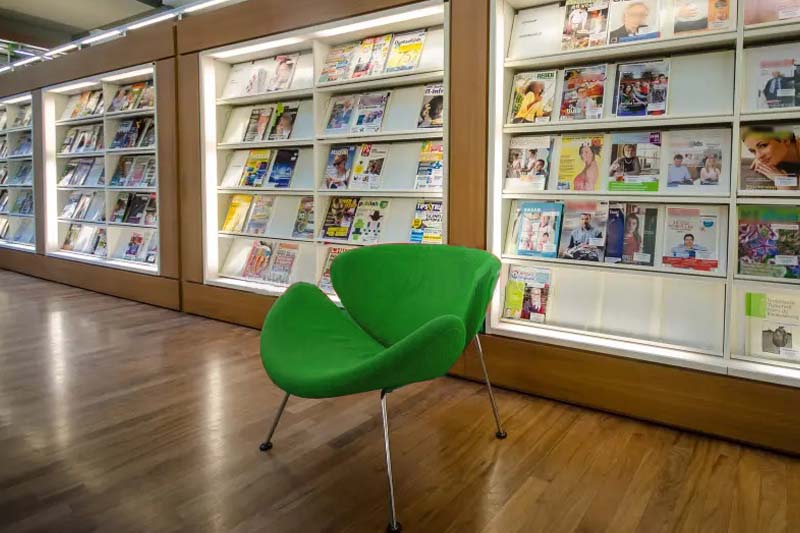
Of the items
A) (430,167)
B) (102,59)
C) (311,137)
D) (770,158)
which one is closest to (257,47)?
(311,137)

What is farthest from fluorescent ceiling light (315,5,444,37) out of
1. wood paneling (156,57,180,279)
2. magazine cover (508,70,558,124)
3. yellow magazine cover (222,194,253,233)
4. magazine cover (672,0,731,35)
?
wood paneling (156,57,180,279)

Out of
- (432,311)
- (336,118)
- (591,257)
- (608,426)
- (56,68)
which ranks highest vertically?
(56,68)

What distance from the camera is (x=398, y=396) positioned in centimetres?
284

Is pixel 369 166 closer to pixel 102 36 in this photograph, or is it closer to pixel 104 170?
pixel 102 36

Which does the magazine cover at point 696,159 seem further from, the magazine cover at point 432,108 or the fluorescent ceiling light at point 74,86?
the fluorescent ceiling light at point 74,86

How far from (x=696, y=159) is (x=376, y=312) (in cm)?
164

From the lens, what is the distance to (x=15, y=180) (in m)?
6.91

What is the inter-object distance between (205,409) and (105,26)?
7150mm

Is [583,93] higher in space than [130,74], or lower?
lower

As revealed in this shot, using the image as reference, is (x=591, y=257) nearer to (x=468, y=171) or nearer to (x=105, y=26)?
(x=468, y=171)

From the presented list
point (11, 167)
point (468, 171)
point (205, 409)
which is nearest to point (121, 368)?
point (205, 409)

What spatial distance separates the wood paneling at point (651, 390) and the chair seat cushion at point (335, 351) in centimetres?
90

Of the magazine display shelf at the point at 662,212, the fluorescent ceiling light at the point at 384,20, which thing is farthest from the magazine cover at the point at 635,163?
the fluorescent ceiling light at the point at 384,20

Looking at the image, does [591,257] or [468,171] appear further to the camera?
[468,171]
